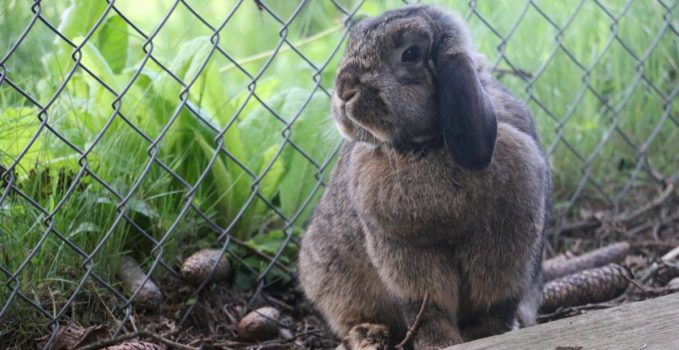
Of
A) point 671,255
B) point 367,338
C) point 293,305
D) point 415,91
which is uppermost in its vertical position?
point 415,91

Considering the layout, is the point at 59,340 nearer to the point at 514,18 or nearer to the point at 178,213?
the point at 178,213

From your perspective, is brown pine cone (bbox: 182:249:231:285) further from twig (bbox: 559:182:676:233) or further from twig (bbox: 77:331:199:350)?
twig (bbox: 559:182:676:233)

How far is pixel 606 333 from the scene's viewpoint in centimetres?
268

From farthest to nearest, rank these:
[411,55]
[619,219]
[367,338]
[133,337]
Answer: [619,219] → [367,338] → [133,337] → [411,55]

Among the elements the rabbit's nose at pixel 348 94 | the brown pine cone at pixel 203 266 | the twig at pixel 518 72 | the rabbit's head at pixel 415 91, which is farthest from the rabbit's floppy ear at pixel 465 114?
the twig at pixel 518 72

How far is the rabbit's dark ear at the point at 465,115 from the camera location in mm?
2596

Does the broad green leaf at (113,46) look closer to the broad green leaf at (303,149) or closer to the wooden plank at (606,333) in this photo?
the broad green leaf at (303,149)

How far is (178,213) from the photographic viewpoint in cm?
360

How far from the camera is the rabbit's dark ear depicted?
8.52 feet

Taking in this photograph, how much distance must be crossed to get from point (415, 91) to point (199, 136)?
3.92 feet

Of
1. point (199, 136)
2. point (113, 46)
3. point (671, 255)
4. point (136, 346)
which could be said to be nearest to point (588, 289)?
point (671, 255)

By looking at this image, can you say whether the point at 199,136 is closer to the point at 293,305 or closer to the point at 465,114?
the point at 293,305

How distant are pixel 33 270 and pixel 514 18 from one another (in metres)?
2.82

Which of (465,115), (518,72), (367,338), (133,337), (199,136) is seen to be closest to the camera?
(465,115)
